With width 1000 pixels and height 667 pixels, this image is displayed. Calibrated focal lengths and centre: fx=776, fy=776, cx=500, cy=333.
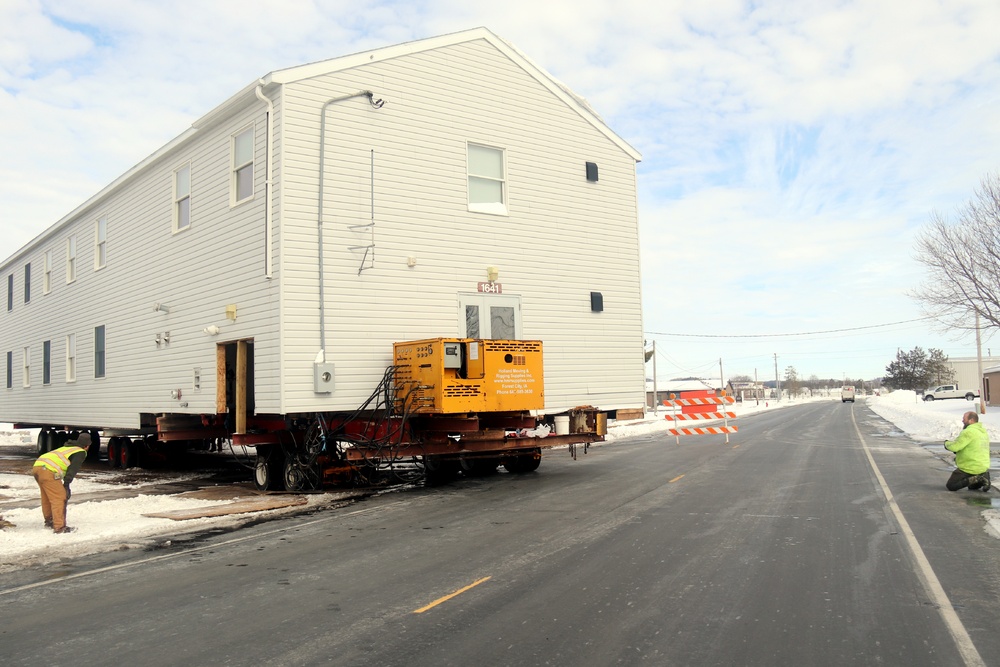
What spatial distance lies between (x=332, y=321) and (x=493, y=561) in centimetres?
702

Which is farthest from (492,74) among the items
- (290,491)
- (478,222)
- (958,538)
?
(958,538)

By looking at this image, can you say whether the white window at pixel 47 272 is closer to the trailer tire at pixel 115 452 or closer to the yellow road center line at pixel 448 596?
the trailer tire at pixel 115 452

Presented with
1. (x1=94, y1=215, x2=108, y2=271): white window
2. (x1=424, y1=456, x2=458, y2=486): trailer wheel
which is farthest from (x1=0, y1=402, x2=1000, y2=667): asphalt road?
(x1=94, y1=215, x2=108, y2=271): white window

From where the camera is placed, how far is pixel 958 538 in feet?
27.4

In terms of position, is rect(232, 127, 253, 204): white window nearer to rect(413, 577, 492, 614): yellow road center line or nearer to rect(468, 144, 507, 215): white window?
rect(468, 144, 507, 215): white window

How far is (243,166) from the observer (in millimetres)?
14398

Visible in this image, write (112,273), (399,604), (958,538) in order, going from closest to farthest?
(399,604)
(958,538)
(112,273)

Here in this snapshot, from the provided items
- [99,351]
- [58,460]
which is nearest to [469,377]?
[58,460]

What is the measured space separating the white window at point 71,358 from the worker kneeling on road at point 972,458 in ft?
70.7

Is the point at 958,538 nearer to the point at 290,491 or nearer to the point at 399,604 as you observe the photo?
the point at 399,604

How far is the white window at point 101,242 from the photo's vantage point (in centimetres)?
2011

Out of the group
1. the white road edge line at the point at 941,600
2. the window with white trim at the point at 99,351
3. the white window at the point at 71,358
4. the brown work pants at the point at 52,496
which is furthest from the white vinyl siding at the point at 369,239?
the white road edge line at the point at 941,600

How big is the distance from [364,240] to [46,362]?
51.3 feet

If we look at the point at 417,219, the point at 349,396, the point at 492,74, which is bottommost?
the point at 349,396
